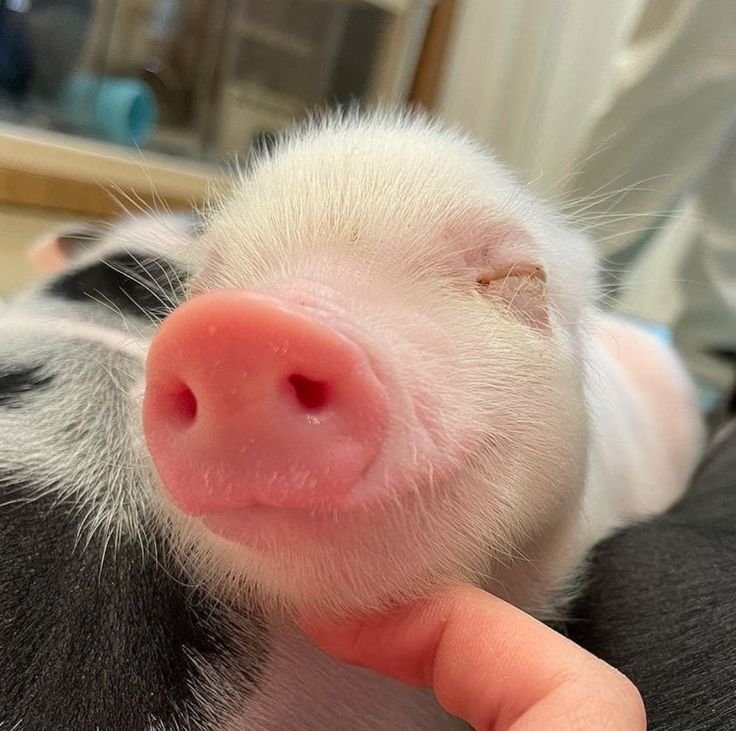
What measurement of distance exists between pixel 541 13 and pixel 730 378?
159 cm

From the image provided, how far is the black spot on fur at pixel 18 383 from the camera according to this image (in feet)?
1.94

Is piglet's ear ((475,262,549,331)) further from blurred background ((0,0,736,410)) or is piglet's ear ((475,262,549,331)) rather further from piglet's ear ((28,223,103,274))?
blurred background ((0,0,736,410))

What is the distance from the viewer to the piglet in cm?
42

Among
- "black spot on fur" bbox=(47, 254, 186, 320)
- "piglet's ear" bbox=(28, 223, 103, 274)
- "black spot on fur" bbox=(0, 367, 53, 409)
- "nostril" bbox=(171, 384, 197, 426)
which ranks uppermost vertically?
"nostril" bbox=(171, 384, 197, 426)

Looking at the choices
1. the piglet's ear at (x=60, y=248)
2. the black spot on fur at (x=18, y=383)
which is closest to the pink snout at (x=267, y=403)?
the black spot on fur at (x=18, y=383)

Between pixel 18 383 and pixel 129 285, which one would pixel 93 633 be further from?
pixel 129 285

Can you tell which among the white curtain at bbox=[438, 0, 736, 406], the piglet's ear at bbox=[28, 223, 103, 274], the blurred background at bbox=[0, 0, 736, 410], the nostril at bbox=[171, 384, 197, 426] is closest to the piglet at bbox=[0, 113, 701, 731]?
the nostril at bbox=[171, 384, 197, 426]

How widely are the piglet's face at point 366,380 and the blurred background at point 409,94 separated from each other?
1003 millimetres

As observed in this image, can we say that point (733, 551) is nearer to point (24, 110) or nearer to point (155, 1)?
point (24, 110)

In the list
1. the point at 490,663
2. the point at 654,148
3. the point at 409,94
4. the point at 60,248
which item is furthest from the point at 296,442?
the point at 409,94

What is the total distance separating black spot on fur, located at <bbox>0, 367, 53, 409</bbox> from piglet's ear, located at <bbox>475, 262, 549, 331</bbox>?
312 millimetres

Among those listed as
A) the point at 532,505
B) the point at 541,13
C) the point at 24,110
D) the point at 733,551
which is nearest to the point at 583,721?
the point at 532,505

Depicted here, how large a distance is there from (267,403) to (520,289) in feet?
0.79

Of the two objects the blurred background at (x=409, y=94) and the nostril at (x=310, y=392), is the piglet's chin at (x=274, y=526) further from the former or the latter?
the blurred background at (x=409, y=94)
